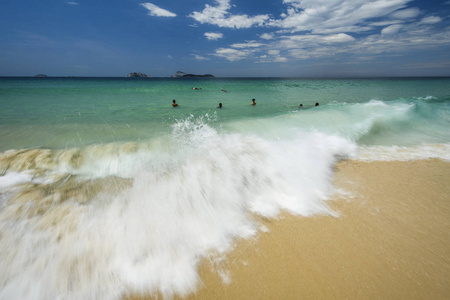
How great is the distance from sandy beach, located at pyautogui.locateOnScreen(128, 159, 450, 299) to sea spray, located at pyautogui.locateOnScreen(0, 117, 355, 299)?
282 millimetres

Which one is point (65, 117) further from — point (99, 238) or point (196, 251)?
point (196, 251)

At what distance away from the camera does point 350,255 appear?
257 cm

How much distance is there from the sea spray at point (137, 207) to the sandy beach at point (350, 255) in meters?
0.28

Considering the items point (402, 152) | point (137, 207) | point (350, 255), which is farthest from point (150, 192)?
point (402, 152)

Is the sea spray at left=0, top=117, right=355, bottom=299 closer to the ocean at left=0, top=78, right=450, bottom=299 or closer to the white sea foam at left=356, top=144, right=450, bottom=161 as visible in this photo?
the ocean at left=0, top=78, right=450, bottom=299

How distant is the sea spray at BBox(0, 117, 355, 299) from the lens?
2.32 metres

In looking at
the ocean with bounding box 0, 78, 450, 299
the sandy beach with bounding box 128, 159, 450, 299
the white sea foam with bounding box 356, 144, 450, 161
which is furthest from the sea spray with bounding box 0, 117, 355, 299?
the white sea foam with bounding box 356, 144, 450, 161

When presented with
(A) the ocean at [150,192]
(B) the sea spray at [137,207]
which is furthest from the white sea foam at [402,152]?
(B) the sea spray at [137,207]

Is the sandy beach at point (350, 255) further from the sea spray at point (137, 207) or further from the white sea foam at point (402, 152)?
the white sea foam at point (402, 152)

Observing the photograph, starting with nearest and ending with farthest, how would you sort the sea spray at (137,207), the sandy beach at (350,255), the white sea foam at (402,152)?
the sandy beach at (350,255) < the sea spray at (137,207) < the white sea foam at (402,152)

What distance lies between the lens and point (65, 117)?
992cm

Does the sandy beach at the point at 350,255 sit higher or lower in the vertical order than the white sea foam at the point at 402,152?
lower

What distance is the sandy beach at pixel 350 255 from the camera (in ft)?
7.17

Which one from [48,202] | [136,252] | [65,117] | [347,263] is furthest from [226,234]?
[65,117]
